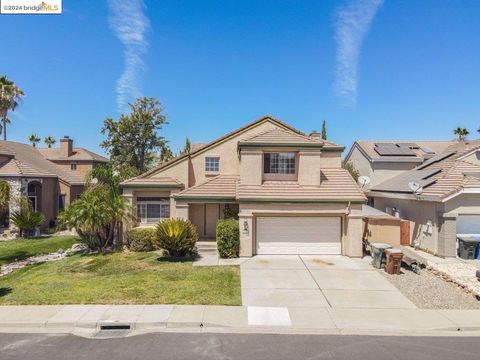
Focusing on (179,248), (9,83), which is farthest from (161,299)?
(9,83)

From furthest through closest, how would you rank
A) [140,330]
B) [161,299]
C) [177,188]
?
[177,188] → [161,299] → [140,330]

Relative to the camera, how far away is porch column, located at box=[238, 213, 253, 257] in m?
17.2

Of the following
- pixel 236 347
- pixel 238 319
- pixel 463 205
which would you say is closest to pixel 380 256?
Result: pixel 463 205

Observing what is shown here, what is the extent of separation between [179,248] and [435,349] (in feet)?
38.9

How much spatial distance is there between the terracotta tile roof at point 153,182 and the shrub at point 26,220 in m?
10.1

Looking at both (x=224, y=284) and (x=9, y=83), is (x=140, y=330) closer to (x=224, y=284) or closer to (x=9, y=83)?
(x=224, y=284)

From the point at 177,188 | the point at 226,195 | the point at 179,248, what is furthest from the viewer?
the point at 177,188

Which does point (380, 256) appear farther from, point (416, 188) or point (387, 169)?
point (387, 169)

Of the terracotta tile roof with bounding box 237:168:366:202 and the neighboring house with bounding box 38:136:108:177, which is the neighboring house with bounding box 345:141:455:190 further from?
the neighboring house with bounding box 38:136:108:177

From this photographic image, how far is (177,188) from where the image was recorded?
69.5ft

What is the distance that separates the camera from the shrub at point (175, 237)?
1647cm

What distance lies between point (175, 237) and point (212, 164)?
7.57 metres

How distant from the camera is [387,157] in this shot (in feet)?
101

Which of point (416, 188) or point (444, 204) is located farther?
point (416, 188)
